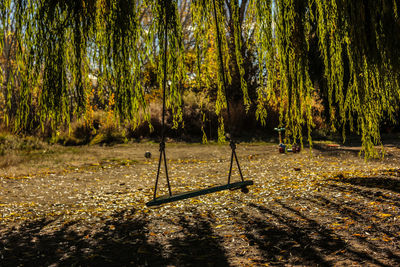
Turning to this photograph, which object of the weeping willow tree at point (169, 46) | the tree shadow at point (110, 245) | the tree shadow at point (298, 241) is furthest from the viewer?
the tree shadow at point (110, 245)

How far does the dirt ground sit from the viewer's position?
8.99 ft

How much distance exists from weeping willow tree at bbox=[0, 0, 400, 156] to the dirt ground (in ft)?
3.08

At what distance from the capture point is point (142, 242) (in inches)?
123

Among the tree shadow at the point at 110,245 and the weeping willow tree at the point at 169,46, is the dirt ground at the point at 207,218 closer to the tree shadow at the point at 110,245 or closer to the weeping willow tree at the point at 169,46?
the tree shadow at the point at 110,245

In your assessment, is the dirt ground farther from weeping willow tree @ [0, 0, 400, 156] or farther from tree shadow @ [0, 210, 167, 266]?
weeping willow tree @ [0, 0, 400, 156]

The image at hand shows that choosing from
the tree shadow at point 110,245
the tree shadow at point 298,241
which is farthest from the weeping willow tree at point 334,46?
the tree shadow at point 110,245

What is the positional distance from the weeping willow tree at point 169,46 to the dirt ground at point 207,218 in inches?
36.9

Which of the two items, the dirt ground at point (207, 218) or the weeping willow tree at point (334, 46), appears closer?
the weeping willow tree at point (334, 46)

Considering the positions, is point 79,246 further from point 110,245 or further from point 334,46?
point 334,46

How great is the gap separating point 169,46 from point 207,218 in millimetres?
2020

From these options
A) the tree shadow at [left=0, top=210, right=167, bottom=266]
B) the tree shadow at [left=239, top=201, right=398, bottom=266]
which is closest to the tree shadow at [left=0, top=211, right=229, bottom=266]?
the tree shadow at [left=0, top=210, right=167, bottom=266]

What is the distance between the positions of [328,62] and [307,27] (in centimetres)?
33

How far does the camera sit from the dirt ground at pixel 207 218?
2.74m

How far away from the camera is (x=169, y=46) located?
8.29ft
